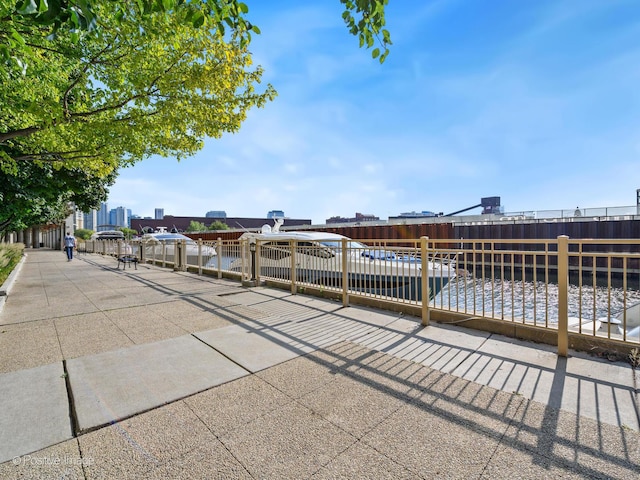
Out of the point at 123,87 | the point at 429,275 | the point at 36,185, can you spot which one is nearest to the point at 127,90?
the point at 123,87

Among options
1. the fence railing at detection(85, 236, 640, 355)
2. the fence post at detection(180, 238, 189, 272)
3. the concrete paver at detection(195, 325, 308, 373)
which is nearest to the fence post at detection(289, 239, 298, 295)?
the fence railing at detection(85, 236, 640, 355)

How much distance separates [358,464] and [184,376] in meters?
2.00

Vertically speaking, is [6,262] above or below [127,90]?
below

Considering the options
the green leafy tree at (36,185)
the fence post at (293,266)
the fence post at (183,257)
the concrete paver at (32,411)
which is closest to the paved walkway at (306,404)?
the concrete paver at (32,411)

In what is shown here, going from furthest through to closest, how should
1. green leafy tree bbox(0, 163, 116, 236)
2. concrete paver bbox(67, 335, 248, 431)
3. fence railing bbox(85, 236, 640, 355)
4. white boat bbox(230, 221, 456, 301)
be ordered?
green leafy tree bbox(0, 163, 116, 236) → white boat bbox(230, 221, 456, 301) → fence railing bbox(85, 236, 640, 355) → concrete paver bbox(67, 335, 248, 431)

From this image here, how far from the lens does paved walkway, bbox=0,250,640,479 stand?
81.0 inches

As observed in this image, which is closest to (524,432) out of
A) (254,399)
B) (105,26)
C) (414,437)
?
(414,437)

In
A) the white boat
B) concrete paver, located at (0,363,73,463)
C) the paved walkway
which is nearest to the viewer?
the paved walkway

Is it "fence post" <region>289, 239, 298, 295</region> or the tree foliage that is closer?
the tree foliage

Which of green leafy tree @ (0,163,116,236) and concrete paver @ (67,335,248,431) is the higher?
green leafy tree @ (0,163,116,236)

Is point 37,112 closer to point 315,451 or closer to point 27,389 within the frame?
point 27,389

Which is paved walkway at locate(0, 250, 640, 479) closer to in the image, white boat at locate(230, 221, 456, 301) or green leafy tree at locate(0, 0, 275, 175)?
white boat at locate(230, 221, 456, 301)

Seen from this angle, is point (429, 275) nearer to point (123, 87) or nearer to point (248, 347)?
point (248, 347)

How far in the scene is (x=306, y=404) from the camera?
273cm
